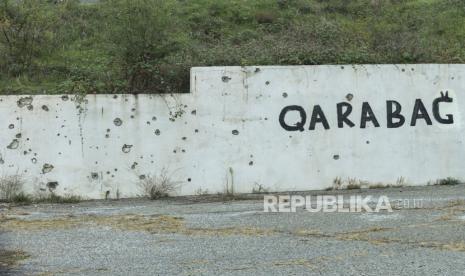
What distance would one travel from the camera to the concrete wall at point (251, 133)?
35.2 ft

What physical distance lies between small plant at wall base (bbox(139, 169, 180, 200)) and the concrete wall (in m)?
0.10

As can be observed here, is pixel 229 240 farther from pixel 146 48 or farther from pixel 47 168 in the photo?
pixel 146 48

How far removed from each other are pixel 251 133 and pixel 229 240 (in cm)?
422

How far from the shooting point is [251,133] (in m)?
11.2

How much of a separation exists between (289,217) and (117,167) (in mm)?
→ 3806

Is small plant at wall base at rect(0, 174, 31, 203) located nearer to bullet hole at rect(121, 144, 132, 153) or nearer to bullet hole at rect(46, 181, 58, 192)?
bullet hole at rect(46, 181, 58, 192)

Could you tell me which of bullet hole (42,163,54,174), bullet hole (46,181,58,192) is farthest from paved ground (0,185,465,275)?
bullet hole (42,163,54,174)

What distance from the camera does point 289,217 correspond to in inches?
341

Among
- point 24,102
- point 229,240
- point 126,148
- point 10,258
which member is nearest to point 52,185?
point 126,148

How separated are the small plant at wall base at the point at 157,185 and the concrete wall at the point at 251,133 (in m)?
0.10

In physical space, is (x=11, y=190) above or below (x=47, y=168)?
below

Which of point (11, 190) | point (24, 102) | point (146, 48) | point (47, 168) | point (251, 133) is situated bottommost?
point (11, 190)

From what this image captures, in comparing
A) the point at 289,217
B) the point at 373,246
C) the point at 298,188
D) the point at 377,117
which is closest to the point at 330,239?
the point at 373,246

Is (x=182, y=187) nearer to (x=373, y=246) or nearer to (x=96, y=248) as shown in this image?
(x=96, y=248)
